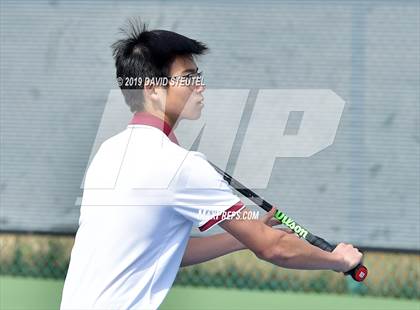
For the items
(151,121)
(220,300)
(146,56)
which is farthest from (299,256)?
(220,300)

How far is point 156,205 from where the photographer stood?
10.4 feet

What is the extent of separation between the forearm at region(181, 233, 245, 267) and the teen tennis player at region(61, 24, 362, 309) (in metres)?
0.41

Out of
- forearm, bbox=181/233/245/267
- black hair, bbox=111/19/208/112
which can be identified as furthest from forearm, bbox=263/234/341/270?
black hair, bbox=111/19/208/112

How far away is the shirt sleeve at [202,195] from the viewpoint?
316 cm

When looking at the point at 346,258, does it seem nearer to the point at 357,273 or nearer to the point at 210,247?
the point at 357,273

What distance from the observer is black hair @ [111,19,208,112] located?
3.44 meters

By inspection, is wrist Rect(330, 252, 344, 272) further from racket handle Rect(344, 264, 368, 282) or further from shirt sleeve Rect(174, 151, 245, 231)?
shirt sleeve Rect(174, 151, 245, 231)

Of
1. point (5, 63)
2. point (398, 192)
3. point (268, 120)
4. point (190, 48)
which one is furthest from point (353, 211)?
point (190, 48)

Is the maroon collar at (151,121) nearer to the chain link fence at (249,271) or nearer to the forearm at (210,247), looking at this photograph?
the forearm at (210,247)

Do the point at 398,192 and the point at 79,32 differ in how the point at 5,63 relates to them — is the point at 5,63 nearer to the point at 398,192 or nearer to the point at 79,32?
the point at 79,32

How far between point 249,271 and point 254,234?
425cm
